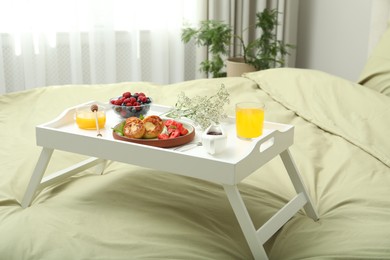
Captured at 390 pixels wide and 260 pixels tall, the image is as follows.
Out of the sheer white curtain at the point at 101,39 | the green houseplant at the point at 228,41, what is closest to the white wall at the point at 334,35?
the sheer white curtain at the point at 101,39

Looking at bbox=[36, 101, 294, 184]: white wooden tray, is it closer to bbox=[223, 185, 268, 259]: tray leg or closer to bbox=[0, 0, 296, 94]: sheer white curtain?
bbox=[223, 185, 268, 259]: tray leg

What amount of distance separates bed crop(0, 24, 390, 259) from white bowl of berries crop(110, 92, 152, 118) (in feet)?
0.57

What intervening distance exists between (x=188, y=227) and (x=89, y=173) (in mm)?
500

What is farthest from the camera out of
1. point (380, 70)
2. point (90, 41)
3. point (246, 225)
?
point (90, 41)

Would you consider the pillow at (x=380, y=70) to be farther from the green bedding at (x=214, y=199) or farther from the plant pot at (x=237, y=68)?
the plant pot at (x=237, y=68)

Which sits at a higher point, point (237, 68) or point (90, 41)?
point (90, 41)

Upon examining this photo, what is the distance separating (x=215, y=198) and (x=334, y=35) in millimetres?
2335

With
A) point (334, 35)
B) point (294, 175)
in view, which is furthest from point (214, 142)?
point (334, 35)

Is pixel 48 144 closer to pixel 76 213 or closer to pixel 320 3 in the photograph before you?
pixel 76 213

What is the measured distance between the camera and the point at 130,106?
1.70 m

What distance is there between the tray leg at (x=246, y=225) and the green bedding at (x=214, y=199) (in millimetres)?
48

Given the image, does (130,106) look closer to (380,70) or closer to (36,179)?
(36,179)

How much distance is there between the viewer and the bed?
→ 1.34m

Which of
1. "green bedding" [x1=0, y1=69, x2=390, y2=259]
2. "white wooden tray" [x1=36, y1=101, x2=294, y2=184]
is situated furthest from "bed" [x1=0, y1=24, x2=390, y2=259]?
"white wooden tray" [x1=36, y1=101, x2=294, y2=184]
